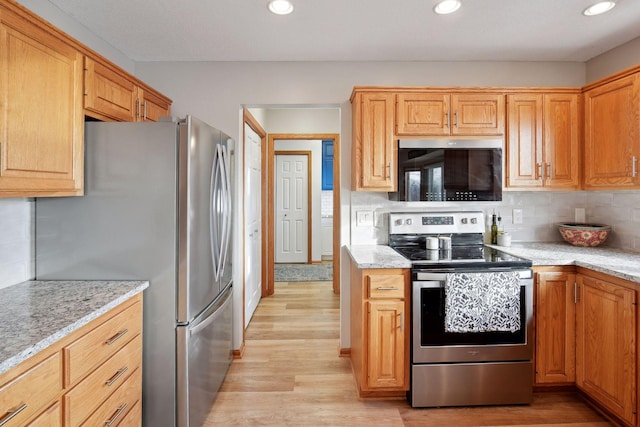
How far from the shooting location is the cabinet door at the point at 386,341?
2205 millimetres

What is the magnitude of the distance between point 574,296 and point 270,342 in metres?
2.35

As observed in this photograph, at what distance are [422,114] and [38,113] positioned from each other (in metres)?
2.23

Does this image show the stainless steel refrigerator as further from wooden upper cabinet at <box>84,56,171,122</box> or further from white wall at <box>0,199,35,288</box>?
wooden upper cabinet at <box>84,56,171,122</box>

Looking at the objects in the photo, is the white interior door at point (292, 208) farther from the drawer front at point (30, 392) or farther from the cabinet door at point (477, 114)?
the drawer front at point (30, 392)

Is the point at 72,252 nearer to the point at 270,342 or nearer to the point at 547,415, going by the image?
the point at 270,342

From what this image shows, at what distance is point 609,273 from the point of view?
6.41 ft

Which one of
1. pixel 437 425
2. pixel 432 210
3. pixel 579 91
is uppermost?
pixel 579 91

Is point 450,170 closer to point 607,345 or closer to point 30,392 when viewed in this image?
point 607,345

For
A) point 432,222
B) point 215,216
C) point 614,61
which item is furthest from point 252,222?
point 614,61

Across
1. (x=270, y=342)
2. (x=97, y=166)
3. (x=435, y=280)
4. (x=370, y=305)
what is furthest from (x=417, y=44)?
(x=270, y=342)

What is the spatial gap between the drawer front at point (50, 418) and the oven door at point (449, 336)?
1.77m

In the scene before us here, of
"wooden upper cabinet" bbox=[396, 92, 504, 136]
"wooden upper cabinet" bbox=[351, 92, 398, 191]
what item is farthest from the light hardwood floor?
"wooden upper cabinet" bbox=[396, 92, 504, 136]

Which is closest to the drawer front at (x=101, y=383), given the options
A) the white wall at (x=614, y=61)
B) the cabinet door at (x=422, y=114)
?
the cabinet door at (x=422, y=114)

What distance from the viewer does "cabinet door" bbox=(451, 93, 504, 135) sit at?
8.45ft
